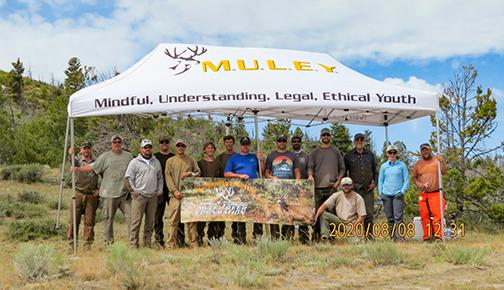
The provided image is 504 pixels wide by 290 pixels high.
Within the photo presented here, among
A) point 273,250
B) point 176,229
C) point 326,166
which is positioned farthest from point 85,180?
point 326,166

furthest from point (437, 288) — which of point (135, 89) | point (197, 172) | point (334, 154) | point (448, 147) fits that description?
point (448, 147)

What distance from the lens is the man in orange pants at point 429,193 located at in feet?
31.8

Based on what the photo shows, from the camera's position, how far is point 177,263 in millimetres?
7285

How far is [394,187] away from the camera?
968 centimetres

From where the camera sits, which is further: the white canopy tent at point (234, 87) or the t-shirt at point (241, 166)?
the t-shirt at point (241, 166)

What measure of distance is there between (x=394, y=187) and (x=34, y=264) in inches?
233

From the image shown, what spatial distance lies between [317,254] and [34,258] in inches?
146

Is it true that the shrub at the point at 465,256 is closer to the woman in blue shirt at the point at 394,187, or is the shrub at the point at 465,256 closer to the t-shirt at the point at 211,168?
the woman in blue shirt at the point at 394,187

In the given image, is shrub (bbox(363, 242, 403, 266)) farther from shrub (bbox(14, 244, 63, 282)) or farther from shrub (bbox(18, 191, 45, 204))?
shrub (bbox(18, 191, 45, 204))

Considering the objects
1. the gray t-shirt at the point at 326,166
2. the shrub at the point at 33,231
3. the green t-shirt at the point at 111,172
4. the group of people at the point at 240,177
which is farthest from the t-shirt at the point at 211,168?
the shrub at the point at 33,231

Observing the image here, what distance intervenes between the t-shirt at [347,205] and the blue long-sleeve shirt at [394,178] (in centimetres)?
73

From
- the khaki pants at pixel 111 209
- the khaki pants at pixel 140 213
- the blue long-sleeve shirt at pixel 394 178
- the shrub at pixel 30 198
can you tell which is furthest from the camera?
the shrub at pixel 30 198
